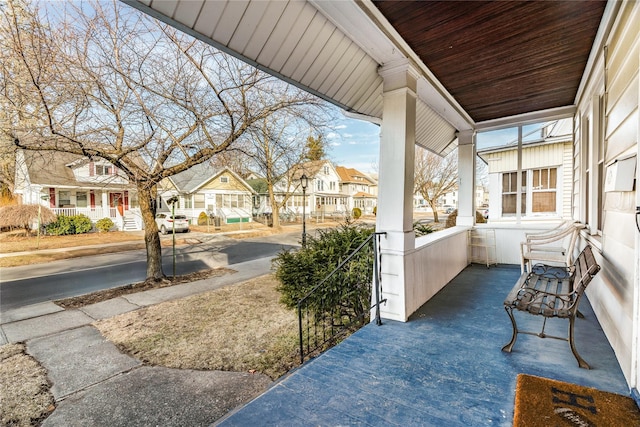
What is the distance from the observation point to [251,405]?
6.27 ft

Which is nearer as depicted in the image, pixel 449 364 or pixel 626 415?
pixel 626 415

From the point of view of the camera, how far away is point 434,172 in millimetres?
20297

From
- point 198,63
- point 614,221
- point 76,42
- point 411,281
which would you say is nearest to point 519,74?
point 614,221

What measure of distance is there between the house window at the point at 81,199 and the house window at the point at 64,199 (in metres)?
0.42

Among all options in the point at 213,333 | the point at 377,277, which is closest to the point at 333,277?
the point at 377,277

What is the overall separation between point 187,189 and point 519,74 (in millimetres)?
22269

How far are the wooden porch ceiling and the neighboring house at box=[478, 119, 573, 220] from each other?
4036 millimetres

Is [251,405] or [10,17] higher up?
[10,17]

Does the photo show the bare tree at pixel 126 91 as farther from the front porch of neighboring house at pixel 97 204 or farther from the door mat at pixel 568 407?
the front porch of neighboring house at pixel 97 204

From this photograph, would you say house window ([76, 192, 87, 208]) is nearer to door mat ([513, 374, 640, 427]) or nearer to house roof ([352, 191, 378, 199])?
door mat ([513, 374, 640, 427])

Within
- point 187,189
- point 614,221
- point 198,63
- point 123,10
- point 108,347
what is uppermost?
point 123,10

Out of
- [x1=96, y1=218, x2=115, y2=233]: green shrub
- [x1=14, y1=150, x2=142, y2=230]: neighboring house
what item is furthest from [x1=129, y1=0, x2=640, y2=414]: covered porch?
[x1=96, y1=218, x2=115, y2=233]: green shrub

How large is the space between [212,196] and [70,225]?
29.9 ft

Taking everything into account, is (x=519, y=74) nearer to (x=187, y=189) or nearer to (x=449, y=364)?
(x=449, y=364)
